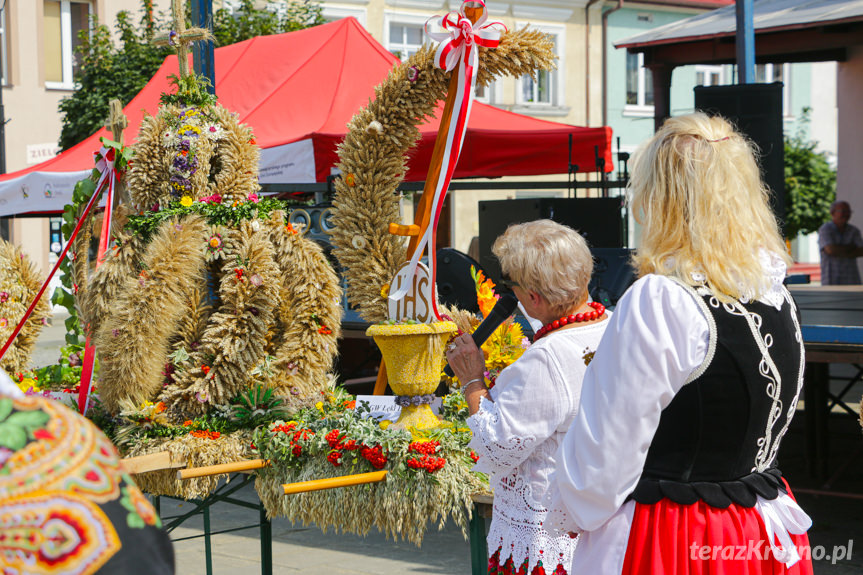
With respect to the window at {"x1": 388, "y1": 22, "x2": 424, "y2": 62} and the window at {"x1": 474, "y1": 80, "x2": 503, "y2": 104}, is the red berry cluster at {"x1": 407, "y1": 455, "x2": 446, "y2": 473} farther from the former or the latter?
the window at {"x1": 474, "y1": 80, "x2": 503, "y2": 104}

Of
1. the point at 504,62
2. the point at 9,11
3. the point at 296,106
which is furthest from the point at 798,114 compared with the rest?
the point at 504,62

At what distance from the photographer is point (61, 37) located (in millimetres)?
18203

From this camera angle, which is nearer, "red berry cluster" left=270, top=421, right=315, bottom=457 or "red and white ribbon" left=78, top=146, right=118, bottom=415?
"red berry cluster" left=270, top=421, right=315, bottom=457

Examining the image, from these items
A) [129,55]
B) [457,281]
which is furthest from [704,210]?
[129,55]

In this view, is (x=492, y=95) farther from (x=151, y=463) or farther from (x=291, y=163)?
(x=151, y=463)

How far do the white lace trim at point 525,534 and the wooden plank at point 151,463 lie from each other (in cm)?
111

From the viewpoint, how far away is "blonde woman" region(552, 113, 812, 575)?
1589 mm

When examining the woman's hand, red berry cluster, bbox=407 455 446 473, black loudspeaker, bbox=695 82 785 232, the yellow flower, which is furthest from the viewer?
black loudspeaker, bbox=695 82 785 232

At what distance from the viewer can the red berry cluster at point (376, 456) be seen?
2.71 meters

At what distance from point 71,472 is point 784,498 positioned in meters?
1.34

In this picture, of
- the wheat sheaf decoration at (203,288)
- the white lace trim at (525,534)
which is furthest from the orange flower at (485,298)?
the white lace trim at (525,534)

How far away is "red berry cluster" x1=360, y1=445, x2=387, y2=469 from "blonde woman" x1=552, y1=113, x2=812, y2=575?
1.05m

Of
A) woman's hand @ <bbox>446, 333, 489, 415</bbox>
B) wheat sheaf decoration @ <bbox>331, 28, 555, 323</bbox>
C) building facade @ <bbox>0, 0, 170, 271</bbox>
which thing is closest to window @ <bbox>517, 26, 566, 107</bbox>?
building facade @ <bbox>0, 0, 170, 271</bbox>

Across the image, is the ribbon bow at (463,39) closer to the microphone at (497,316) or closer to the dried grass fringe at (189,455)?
the microphone at (497,316)
